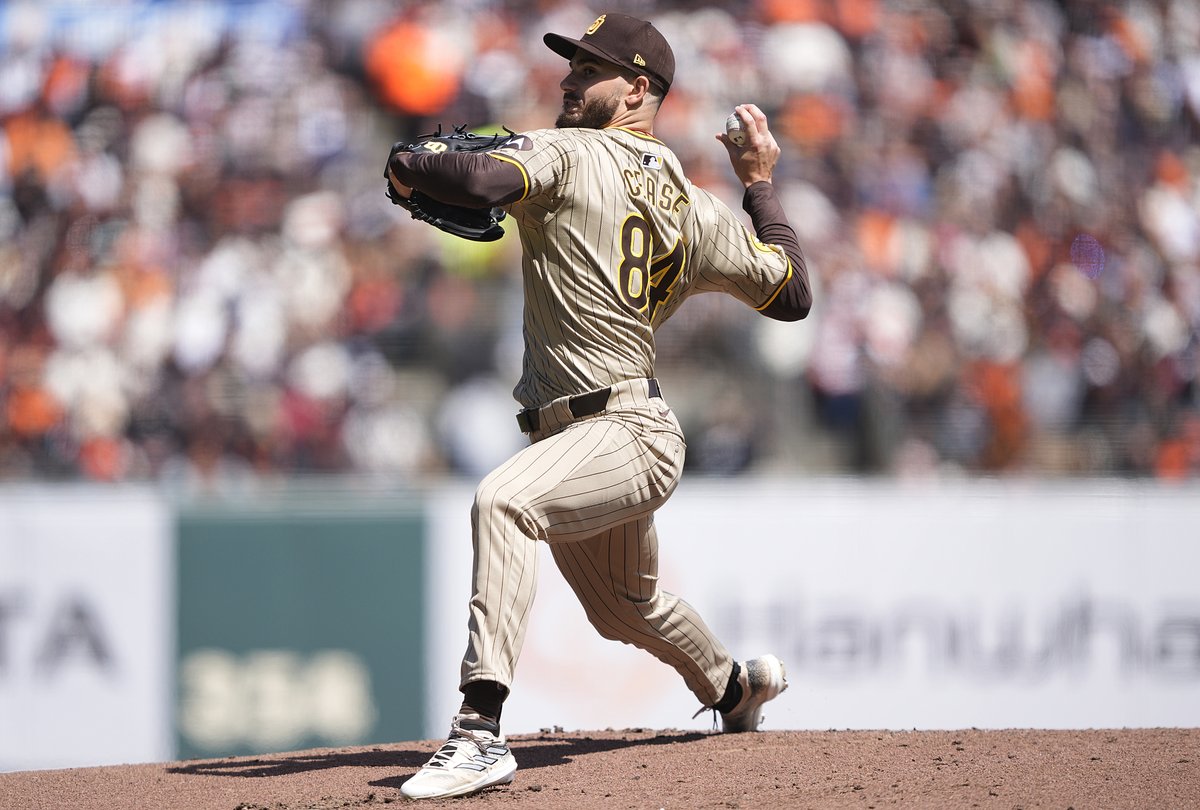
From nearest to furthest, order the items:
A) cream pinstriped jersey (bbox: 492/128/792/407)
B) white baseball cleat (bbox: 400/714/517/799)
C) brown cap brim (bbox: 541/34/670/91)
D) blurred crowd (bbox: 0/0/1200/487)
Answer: white baseball cleat (bbox: 400/714/517/799)
cream pinstriped jersey (bbox: 492/128/792/407)
brown cap brim (bbox: 541/34/670/91)
blurred crowd (bbox: 0/0/1200/487)

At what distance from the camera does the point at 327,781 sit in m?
3.96

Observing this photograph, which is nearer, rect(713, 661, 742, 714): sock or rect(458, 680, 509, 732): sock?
rect(458, 680, 509, 732): sock

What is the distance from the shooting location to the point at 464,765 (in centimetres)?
346

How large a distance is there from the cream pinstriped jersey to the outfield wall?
300cm

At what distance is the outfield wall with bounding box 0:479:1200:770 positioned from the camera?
21.8ft

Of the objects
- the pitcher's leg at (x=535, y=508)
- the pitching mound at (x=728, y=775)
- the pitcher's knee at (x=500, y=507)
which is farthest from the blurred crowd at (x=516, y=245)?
the pitcher's knee at (x=500, y=507)

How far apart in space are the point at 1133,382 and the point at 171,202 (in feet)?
19.0

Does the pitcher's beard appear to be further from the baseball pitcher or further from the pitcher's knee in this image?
the pitcher's knee

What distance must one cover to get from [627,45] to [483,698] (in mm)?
1735

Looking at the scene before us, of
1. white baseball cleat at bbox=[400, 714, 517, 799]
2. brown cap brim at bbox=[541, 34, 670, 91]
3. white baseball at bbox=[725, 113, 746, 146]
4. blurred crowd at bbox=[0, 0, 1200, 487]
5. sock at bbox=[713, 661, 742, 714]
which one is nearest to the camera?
white baseball cleat at bbox=[400, 714, 517, 799]

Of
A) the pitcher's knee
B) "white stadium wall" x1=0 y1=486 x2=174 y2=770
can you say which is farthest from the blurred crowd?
the pitcher's knee

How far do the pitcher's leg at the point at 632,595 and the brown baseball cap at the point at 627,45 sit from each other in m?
1.23

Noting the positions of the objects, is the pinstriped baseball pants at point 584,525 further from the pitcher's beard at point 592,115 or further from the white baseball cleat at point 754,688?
the pitcher's beard at point 592,115

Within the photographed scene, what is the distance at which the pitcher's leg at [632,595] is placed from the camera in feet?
13.1
